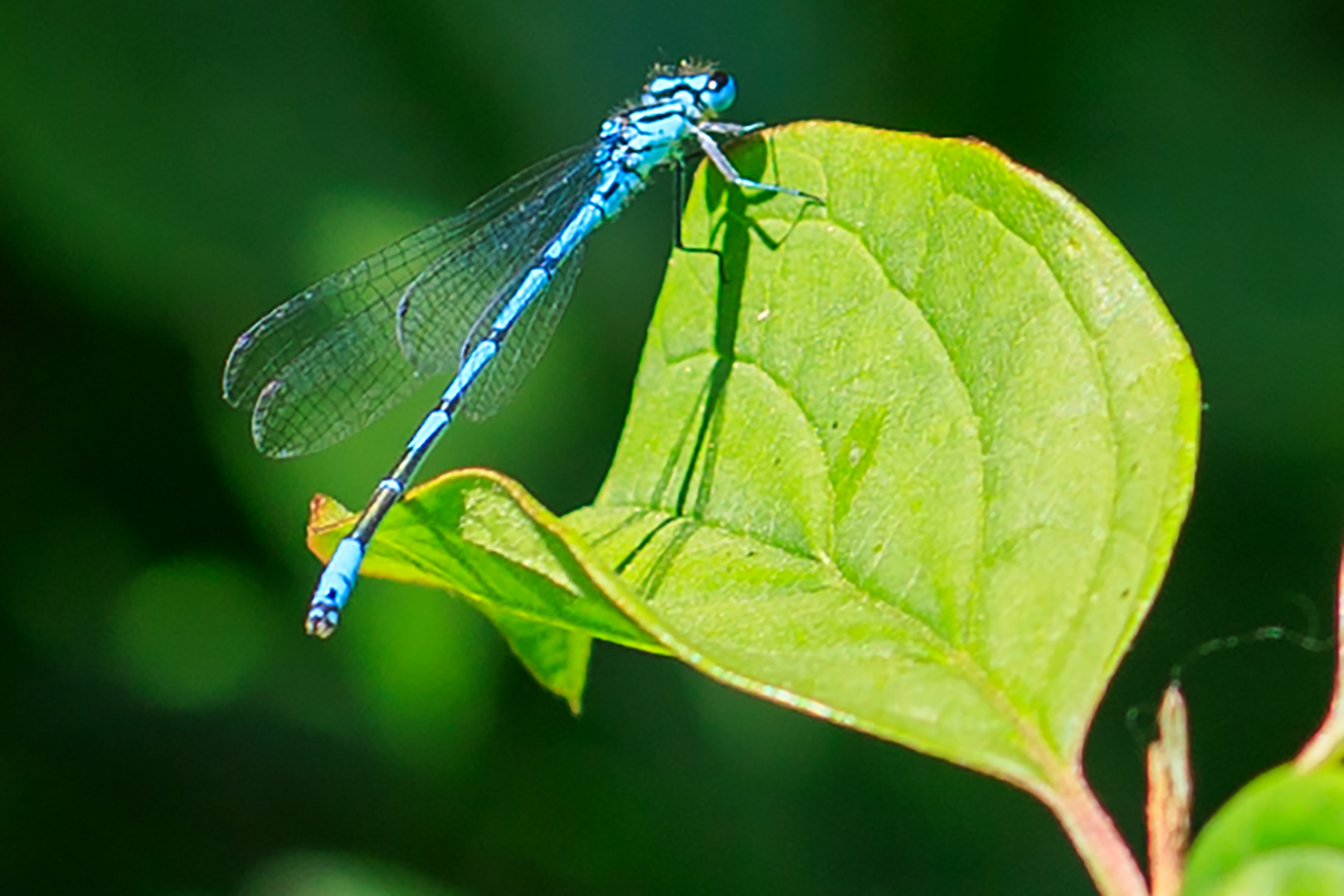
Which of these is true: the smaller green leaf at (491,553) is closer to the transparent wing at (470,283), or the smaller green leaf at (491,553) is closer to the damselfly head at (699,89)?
the transparent wing at (470,283)

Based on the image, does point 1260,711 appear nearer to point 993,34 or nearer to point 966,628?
point 993,34

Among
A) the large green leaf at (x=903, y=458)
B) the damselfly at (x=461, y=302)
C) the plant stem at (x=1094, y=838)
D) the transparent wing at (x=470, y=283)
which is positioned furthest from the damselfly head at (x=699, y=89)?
the plant stem at (x=1094, y=838)

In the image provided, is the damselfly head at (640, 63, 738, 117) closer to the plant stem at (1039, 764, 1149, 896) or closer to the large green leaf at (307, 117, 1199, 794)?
the large green leaf at (307, 117, 1199, 794)

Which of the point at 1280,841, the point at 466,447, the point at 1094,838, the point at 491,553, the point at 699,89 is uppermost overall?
the point at 699,89

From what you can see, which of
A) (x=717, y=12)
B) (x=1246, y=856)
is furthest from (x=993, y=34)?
(x=1246, y=856)

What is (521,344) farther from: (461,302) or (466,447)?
(466,447)

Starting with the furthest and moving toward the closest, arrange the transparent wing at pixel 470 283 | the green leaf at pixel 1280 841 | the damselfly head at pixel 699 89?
1. the transparent wing at pixel 470 283
2. the damselfly head at pixel 699 89
3. the green leaf at pixel 1280 841

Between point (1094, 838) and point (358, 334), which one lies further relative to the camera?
point (358, 334)

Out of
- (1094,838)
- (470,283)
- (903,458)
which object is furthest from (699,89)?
(1094,838)
